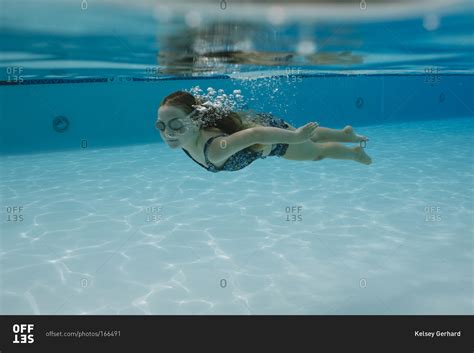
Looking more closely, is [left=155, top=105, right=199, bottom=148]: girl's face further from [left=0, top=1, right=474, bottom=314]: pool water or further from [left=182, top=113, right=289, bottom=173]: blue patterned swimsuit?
[left=0, top=1, right=474, bottom=314]: pool water

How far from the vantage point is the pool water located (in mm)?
6035

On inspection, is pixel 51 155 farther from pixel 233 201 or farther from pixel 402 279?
pixel 402 279

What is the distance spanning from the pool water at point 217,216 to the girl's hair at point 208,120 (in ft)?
8.08

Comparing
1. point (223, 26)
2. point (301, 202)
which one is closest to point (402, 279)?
point (301, 202)

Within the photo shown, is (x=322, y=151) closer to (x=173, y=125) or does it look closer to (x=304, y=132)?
(x=304, y=132)

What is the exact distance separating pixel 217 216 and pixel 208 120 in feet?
14.7

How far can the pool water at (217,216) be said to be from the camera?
6.04 m

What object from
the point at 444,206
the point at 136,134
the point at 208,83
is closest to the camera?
the point at 444,206

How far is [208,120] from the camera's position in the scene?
5152 millimetres

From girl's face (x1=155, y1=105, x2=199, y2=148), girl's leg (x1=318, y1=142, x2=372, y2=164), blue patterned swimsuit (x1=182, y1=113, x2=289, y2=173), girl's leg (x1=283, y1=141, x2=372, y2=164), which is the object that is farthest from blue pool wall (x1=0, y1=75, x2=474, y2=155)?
girl's face (x1=155, y1=105, x2=199, y2=148)

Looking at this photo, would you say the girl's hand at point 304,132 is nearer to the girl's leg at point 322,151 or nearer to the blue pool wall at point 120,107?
the girl's leg at point 322,151

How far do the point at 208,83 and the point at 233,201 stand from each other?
17.3 m

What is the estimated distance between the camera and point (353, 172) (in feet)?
44.6

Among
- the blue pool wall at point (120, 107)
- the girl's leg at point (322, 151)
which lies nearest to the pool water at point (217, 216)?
the blue pool wall at point (120, 107)
